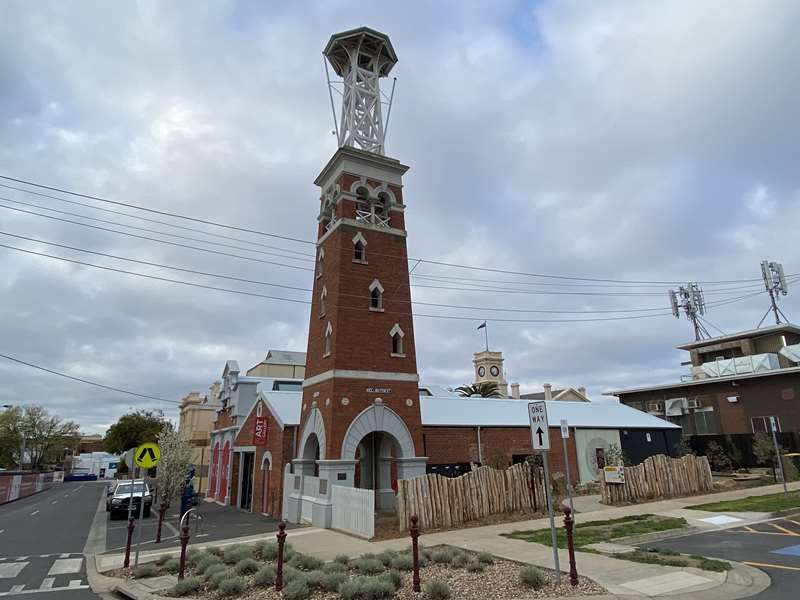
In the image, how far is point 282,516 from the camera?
22.8 m

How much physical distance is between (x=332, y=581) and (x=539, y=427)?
4891 mm

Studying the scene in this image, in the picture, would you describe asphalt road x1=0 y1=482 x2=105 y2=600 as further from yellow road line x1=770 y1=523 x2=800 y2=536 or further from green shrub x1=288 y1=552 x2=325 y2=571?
yellow road line x1=770 y1=523 x2=800 y2=536

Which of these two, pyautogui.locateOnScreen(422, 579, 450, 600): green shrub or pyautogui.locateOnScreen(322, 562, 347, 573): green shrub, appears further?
pyautogui.locateOnScreen(322, 562, 347, 573): green shrub

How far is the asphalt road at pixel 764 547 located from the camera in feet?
30.1

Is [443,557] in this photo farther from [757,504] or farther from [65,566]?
[757,504]

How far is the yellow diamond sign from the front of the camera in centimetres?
1389

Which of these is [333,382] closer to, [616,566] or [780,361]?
[616,566]

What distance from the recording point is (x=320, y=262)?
24.6 metres

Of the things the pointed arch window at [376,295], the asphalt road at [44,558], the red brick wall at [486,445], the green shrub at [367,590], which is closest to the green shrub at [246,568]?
the asphalt road at [44,558]

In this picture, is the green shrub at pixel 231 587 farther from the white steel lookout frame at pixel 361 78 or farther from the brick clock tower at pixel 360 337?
the white steel lookout frame at pixel 361 78

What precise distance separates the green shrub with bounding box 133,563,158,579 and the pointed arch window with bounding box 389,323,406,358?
1198cm

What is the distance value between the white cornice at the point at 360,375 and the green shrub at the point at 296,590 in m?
10.9

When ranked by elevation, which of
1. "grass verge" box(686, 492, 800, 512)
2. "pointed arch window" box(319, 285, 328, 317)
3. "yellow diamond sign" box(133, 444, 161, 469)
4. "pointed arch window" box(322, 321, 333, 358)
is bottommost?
"grass verge" box(686, 492, 800, 512)

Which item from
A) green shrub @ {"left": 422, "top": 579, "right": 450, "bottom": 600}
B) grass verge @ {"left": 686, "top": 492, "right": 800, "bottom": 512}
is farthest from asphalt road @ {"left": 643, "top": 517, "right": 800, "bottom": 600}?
green shrub @ {"left": 422, "top": 579, "right": 450, "bottom": 600}
